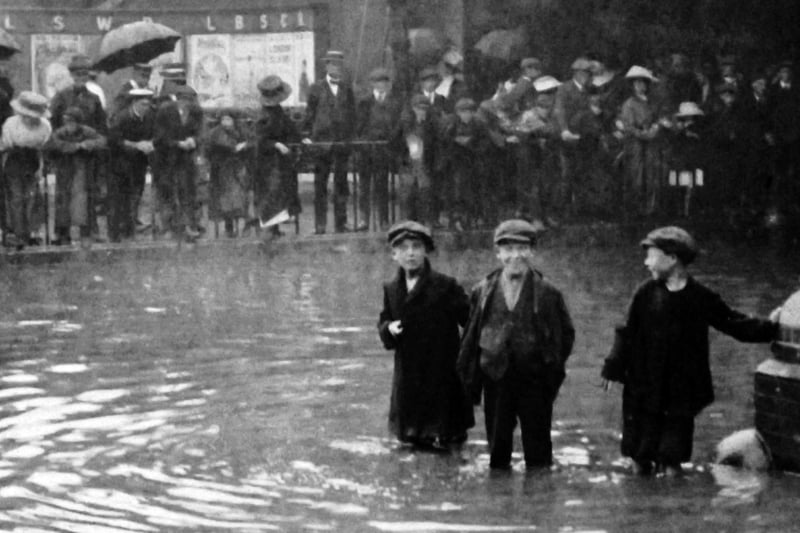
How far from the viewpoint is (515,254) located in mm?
10906

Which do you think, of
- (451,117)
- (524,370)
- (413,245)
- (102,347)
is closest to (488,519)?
(524,370)

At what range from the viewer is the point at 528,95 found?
27719 millimetres

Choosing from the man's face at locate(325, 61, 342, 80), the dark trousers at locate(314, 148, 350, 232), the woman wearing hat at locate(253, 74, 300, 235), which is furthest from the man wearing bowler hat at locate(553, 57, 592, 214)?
the woman wearing hat at locate(253, 74, 300, 235)

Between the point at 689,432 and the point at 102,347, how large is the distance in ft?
20.9

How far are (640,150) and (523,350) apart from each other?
16849mm

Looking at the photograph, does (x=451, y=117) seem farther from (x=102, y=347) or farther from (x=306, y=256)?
(x=102, y=347)

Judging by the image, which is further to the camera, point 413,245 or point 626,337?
point 413,245

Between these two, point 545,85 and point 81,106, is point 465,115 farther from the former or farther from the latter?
point 81,106

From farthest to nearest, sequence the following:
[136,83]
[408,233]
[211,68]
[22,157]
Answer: [211,68], [136,83], [22,157], [408,233]

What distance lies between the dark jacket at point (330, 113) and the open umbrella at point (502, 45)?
4.86 meters

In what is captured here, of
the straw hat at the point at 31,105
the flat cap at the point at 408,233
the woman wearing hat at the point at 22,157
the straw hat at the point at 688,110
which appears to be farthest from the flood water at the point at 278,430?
Result: the straw hat at the point at 688,110

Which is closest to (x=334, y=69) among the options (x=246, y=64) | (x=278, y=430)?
(x=246, y=64)

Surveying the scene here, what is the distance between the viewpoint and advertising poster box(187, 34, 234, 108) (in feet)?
97.6

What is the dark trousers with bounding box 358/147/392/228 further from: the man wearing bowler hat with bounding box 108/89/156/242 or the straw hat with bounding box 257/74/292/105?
the man wearing bowler hat with bounding box 108/89/156/242
